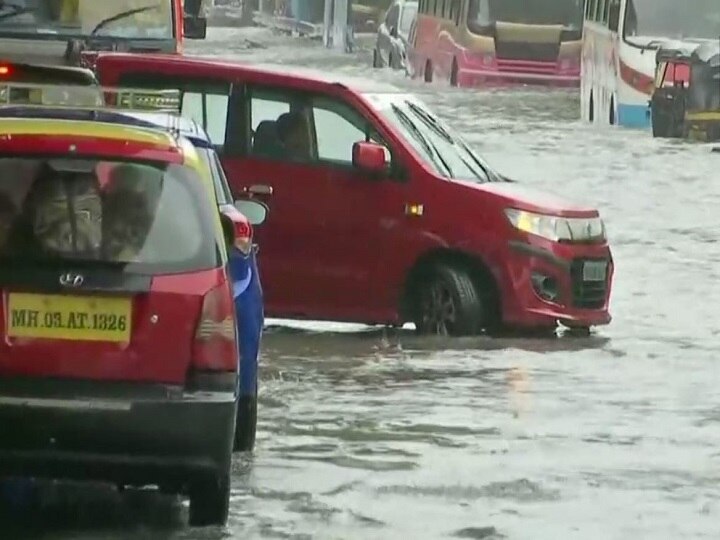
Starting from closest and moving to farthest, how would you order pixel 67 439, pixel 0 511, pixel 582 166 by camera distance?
pixel 67 439 < pixel 0 511 < pixel 582 166

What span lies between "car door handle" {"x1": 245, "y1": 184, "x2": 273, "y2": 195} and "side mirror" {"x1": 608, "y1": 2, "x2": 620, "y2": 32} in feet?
82.3

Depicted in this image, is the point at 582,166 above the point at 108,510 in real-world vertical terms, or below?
below

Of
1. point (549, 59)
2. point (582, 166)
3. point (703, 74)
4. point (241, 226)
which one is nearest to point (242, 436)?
point (241, 226)

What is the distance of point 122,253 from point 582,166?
89.5 ft

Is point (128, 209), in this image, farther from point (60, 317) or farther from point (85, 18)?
point (85, 18)

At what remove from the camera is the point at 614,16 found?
40875 millimetres

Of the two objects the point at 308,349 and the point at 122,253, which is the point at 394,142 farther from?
the point at 122,253

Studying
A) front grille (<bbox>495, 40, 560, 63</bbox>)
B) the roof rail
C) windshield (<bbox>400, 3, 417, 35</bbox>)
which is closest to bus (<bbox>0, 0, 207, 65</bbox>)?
the roof rail

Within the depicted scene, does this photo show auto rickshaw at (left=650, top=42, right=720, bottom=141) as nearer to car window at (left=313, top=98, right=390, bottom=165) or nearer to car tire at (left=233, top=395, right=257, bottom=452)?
car window at (left=313, top=98, right=390, bottom=165)

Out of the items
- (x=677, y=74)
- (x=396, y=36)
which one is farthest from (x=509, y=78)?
(x=677, y=74)

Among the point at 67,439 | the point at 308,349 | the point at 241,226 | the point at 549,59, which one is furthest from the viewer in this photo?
the point at 549,59

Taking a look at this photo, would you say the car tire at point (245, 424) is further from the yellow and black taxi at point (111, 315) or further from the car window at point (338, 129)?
the car window at point (338, 129)

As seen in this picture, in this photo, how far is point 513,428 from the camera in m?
12.3

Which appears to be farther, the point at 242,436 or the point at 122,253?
the point at 242,436
